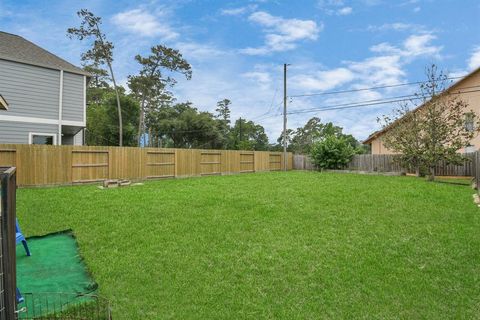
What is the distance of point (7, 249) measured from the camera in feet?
5.92

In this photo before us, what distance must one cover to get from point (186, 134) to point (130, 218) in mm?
26813

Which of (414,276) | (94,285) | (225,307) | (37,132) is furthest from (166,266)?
(37,132)

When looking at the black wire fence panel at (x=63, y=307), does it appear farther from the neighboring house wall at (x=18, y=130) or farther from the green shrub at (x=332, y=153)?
the green shrub at (x=332, y=153)

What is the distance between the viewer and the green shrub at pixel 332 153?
1892 centimetres

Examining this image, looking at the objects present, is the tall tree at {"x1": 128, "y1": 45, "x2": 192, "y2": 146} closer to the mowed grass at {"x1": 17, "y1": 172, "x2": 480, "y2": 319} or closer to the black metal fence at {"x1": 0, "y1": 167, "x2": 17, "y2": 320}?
the mowed grass at {"x1": 17, "y1": 172, "x2": 480, "y2": 319}

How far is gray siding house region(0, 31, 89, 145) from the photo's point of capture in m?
11.2

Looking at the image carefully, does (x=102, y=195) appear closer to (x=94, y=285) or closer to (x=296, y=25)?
(x=94, y=285)

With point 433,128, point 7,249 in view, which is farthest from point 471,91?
point 7,249

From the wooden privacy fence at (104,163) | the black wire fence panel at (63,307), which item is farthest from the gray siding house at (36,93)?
the black wire fence panel at (63,307)

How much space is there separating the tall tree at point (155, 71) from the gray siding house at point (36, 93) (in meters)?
12.1

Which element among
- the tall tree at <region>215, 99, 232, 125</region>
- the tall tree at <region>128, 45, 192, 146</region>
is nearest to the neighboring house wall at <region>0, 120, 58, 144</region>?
the tall tree at <region>128, 45, 192, 146</region>

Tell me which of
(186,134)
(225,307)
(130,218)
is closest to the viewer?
(225,307)

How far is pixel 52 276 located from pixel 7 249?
99.9 inches

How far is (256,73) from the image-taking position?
19.1m
